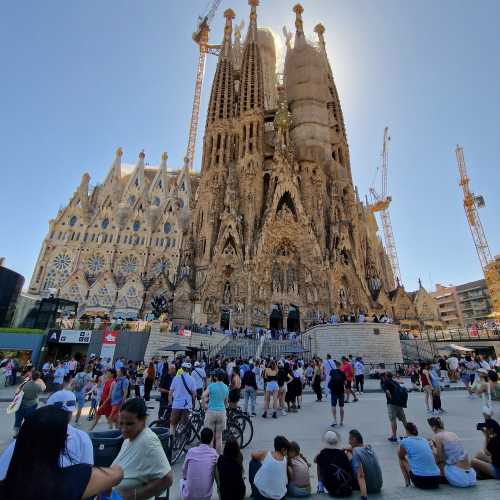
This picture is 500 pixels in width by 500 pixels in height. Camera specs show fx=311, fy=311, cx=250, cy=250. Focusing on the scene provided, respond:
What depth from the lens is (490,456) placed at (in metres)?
4.37

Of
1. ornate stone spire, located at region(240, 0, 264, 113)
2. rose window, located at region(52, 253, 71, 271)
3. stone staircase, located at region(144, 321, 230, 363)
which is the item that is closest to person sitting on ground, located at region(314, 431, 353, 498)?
stone staircase, located at region(144, 321, 230, 363)

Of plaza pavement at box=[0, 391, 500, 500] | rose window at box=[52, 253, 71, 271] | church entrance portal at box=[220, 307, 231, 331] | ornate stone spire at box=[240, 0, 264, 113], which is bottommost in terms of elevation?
plaza pavement at box=[0, 391, 500, 500]

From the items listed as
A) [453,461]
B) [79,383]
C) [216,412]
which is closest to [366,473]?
[453,461]

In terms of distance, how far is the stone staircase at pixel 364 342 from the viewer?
22.3 m

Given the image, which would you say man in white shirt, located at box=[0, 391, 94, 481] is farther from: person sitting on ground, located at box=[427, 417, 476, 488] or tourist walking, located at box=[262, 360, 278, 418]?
tourist walking, located at box=[262, 360, 278, 418]

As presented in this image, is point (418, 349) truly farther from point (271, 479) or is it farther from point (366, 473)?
point (271, 479)

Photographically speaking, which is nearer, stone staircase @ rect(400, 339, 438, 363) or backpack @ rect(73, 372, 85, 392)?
backpack @ rect(73, 372, 85, 392)

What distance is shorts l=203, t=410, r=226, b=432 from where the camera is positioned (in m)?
5.66

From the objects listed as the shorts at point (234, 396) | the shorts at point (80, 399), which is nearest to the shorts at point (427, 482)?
the shorts at point (234, 396)

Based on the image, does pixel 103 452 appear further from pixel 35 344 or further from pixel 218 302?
pixel 218 302

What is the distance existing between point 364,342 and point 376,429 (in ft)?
51.9

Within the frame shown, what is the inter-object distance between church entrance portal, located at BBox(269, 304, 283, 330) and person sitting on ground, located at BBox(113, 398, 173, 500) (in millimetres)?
32708

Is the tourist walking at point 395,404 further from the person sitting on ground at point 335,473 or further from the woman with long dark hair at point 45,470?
the woman with long dark hair at point 45,470

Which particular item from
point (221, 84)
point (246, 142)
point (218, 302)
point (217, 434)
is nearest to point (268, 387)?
point (217, 434)
